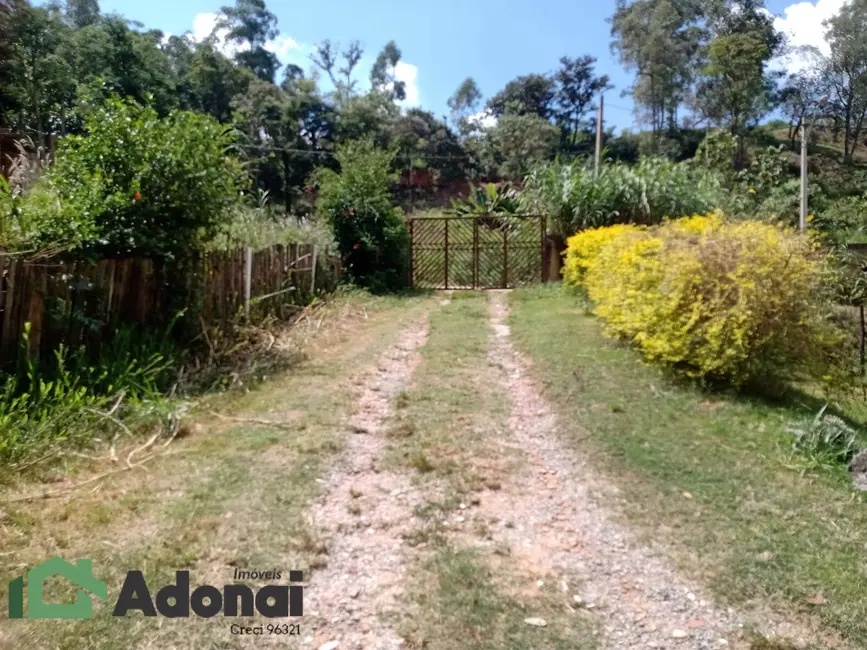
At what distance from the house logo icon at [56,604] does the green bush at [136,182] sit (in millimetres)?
3226

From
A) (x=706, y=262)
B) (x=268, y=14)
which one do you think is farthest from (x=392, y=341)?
(x=268, y=14)

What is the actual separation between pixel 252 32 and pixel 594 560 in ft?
166

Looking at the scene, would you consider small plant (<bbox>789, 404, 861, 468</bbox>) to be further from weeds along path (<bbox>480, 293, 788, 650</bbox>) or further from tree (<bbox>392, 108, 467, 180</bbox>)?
tree (<bbox>392, 108, 467, 180</bbox>)

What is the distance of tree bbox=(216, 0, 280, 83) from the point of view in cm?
4525

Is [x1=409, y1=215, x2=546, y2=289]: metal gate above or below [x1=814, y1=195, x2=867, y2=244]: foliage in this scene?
below

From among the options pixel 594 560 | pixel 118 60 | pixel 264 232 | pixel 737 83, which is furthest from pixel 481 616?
pixel 737 83

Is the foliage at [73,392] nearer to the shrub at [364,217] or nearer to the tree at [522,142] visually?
the shrub at [364,217]

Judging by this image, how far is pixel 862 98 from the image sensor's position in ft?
130

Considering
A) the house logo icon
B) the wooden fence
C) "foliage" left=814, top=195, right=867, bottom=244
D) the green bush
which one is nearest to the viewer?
the house logo icon

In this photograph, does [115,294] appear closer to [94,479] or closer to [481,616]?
[94,479]

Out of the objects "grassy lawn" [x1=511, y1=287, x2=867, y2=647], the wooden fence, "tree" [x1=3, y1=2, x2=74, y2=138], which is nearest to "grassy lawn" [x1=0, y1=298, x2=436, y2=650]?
the wooden fence

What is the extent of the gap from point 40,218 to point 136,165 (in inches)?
46.1

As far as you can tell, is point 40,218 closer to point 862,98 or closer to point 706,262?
point 706,262

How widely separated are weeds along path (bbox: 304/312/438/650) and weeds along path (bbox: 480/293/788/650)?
58 centimetres
